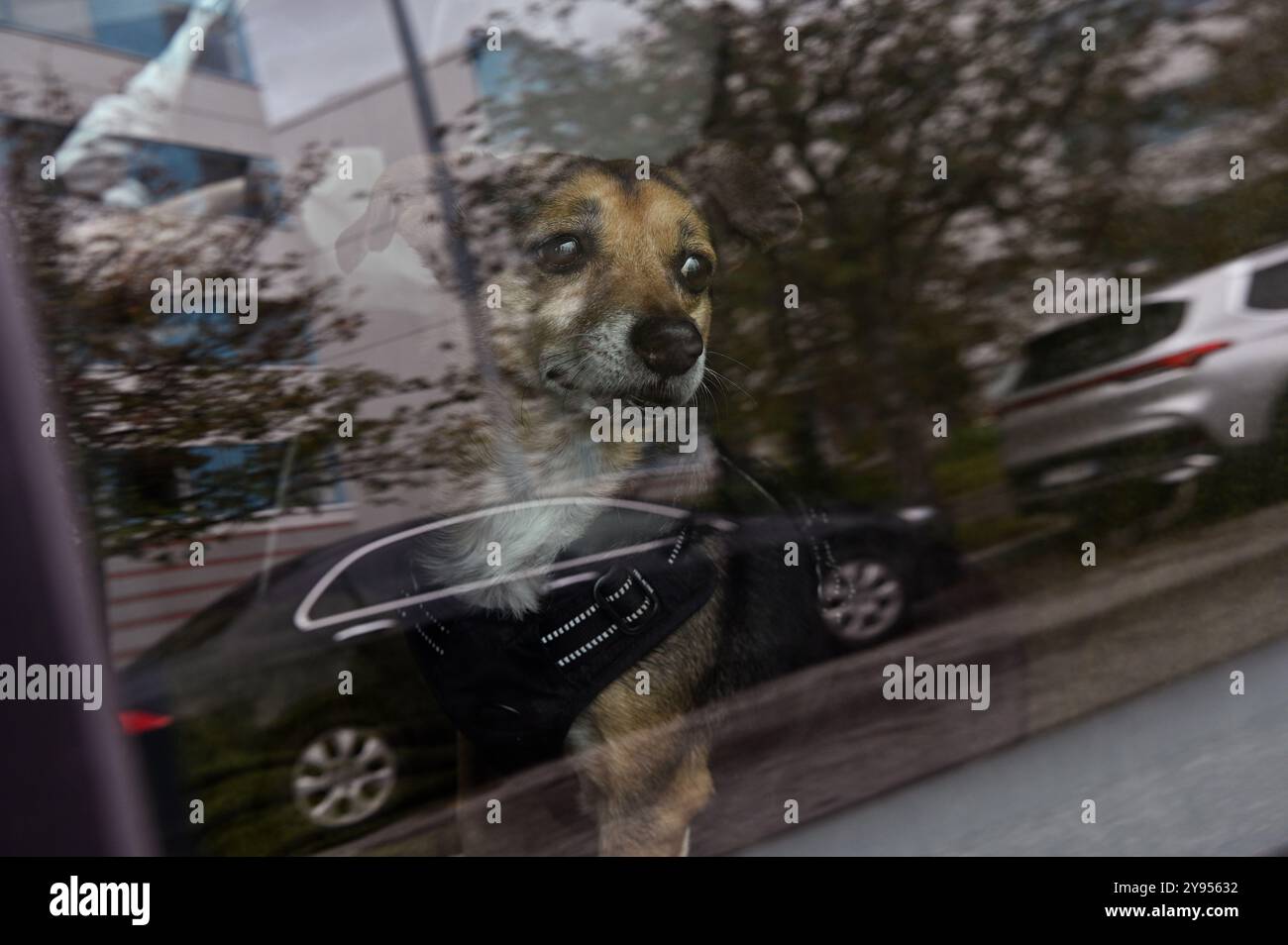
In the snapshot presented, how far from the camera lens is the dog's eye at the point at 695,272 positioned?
7.18 feet

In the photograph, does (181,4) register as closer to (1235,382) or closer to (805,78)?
(805,78)

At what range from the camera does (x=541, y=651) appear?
2.08 metres

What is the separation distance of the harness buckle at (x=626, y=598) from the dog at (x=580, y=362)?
85mm

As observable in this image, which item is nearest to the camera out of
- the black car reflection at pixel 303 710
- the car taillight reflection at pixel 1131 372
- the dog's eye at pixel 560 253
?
the black car reflection at pixel 303 710

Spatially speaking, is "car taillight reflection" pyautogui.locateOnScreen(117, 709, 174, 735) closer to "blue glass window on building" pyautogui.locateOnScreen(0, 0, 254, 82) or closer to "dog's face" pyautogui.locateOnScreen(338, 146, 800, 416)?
"dog's face" pyautogui.locateOnScreen(338, 146, 800, 416)

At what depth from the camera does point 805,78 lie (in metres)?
2.38

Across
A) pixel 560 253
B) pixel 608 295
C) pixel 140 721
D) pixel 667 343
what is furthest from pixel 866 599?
pixel 140 721

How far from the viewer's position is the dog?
82.5 inches

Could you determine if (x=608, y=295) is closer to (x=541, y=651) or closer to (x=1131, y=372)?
(x=541, y=651)

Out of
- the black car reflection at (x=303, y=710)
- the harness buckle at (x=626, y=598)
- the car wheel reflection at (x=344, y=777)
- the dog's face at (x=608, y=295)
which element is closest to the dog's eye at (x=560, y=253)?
the dog's face at (x=608, y=295)

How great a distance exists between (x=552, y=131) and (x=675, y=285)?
1.55ft

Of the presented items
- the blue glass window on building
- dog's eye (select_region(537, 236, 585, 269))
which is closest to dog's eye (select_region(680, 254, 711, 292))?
dog's eye (select_region(537, 236, 585, 269))

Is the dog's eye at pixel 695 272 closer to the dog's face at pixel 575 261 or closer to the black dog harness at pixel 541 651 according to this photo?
the dog's face at pixel 575 261

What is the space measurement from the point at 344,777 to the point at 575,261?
1155mm
